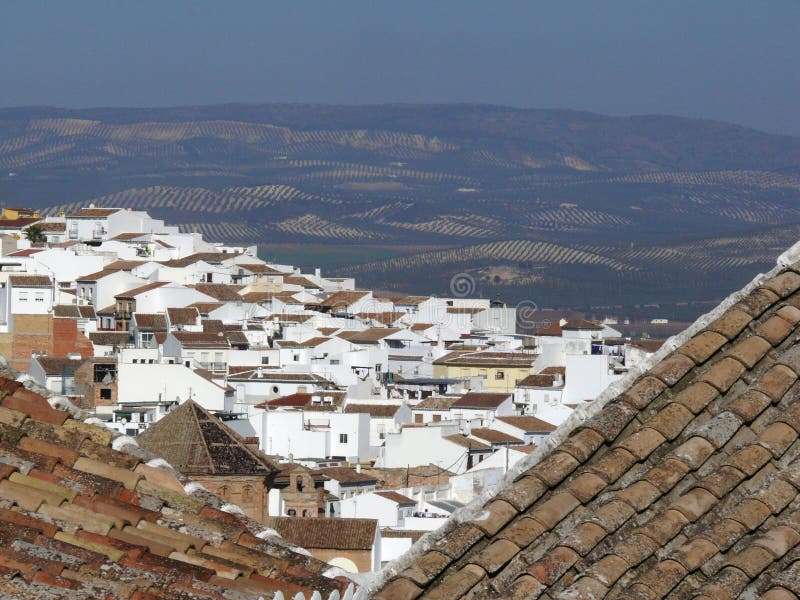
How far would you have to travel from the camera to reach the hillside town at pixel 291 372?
30.6 metres

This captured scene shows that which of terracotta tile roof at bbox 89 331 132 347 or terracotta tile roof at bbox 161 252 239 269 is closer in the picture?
terracotta tile roof at bbox 89 331 132 347

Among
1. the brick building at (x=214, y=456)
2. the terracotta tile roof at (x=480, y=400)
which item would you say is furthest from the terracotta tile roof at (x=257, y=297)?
the brick building at (x=214, y=456)

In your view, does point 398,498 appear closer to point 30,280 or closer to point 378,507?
point 378,507

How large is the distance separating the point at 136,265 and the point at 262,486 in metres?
47.6

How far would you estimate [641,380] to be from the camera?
19.6 feet

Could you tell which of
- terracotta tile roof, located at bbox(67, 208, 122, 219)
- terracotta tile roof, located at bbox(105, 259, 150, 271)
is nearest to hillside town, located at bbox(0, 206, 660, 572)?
terracotta tile roof, located at bbox(67, 208, 122, 219)

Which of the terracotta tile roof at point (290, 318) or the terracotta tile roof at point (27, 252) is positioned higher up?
the terracotta tile roof at point (27, 252)

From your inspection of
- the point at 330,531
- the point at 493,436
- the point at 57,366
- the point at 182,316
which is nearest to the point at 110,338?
the point at 182,316

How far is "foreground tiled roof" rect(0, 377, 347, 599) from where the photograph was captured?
540 cm

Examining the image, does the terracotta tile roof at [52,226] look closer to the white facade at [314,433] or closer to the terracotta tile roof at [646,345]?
the terracotta tile roof at [646,345]

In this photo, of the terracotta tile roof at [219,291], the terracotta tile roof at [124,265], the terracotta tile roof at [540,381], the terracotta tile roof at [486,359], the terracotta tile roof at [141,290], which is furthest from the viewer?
the terracotta tile roof at [124,265]

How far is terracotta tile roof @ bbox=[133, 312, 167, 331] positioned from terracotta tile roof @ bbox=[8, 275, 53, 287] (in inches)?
113

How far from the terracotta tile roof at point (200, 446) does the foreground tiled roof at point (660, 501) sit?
22757mm

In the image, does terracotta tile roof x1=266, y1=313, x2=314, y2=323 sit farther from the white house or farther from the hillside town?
the white house
